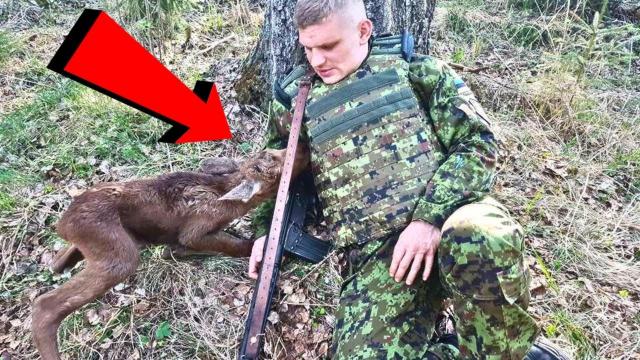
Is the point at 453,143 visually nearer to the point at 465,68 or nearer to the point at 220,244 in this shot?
the point at 220,244

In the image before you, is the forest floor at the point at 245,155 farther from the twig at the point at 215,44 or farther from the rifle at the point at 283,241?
the rifle at the point at 283,241

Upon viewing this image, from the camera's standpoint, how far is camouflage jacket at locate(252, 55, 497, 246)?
11.3 ft

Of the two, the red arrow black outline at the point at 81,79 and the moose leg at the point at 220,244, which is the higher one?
the red arrow black outline at the point at 81,79

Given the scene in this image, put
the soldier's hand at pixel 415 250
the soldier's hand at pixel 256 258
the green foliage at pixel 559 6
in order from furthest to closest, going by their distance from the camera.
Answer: the green foliage at pixel 559 6 < the soldier's hand at pixel 256 258 < the soldier's hand at pixel 415 250

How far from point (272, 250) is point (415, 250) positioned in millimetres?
1050

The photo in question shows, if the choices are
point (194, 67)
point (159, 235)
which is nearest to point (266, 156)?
point (159, 235)

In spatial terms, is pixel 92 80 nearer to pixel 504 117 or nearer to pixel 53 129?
pixel 53 129

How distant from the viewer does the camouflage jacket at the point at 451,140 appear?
11.3 feet

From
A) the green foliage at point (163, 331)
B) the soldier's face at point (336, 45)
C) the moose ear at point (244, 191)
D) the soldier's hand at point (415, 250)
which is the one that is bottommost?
the green foliage at point (163, 331)

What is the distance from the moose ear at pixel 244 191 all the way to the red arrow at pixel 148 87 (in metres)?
1.38

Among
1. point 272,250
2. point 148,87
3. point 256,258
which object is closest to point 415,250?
point 272,250

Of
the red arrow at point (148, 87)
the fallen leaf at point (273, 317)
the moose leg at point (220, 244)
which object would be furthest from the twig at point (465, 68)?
the fallen leaf at point (273, 317)

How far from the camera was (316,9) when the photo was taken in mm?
3521

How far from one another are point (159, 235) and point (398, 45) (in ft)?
8.19
